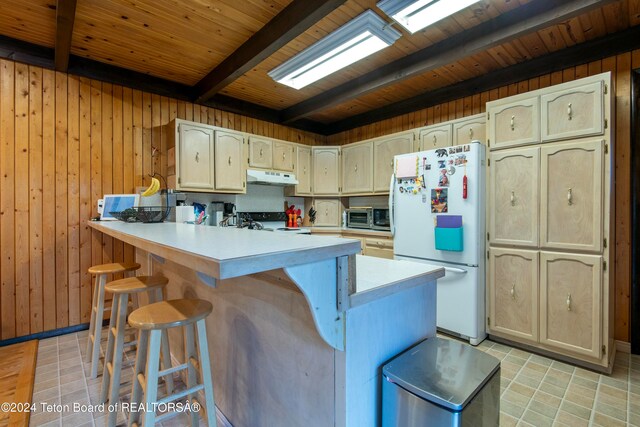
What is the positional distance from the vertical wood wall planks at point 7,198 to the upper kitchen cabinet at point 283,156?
257 cm

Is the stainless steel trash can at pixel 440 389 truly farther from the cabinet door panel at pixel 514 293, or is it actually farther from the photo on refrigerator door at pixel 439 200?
the photo on refrigerator door at pixel 439 200

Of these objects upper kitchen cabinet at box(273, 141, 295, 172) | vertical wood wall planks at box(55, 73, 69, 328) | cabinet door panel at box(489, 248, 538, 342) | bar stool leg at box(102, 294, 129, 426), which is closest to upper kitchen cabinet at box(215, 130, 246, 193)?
upper kitchen cabinet at box(273, 141, 295, 172)

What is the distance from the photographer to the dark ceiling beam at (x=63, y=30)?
6.33ft

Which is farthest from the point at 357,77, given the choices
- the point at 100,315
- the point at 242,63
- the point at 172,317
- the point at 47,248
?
the point at 47,248

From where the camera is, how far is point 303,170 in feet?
14.5

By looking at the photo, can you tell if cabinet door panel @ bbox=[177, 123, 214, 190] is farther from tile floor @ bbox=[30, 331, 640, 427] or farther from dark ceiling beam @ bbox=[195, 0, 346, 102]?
tile floor @ bbox=[30, 331, 640, 427]

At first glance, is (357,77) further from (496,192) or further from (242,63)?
(496,192)

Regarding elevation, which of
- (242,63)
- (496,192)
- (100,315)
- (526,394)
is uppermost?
(242,63)

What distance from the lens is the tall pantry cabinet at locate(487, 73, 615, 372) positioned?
2.17 m

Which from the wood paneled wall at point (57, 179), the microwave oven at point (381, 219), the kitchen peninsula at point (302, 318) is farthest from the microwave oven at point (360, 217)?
the wood paneled wall at point (57, 179)

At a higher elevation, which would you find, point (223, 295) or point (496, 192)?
point (496, 192)

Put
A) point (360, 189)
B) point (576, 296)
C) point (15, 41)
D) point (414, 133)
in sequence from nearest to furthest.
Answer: point (576, 296) → point (15, 41) → point (414, 133) → point (360, 189)

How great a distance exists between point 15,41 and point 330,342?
12.1ft

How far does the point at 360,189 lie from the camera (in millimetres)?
4203
